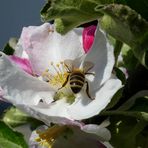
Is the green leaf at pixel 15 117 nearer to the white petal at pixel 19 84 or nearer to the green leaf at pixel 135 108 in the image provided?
the white petal at pixel 19 84

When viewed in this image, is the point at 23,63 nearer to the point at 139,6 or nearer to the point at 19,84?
the point at 19,84

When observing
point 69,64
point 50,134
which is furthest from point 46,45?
point 50,134

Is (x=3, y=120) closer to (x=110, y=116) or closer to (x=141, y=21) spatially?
(x=110, y=116)

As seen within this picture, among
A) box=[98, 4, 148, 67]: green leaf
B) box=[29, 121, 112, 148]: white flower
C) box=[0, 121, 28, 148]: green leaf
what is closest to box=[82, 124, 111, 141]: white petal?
box=[29, 121, 112, 148]: white flower

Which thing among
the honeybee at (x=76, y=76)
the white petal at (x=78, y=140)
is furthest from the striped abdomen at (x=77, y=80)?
the white petal at (x=78, y=140)

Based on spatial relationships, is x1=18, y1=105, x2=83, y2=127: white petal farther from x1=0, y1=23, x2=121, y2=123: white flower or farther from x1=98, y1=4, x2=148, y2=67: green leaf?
x1=98, y1=4, x2=148, y2=67: green leaf

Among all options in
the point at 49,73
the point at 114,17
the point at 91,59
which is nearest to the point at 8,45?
the point at 49,73
